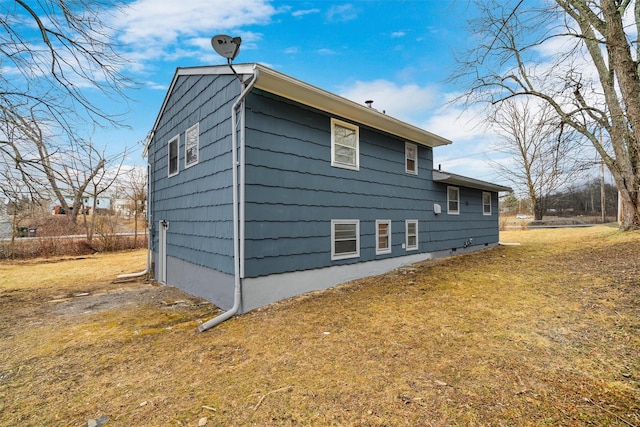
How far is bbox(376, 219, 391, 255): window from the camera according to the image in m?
7.35

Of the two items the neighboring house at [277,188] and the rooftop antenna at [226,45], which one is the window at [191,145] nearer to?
the neighboring house at [277,188]

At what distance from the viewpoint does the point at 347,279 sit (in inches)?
256

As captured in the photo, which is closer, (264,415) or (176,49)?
(264,415)

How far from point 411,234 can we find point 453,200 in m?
2.94

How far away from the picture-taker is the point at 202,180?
20.2ft

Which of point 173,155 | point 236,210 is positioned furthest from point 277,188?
point 173,155

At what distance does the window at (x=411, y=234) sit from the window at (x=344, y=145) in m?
2.75

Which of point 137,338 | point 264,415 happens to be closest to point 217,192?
point 137,338

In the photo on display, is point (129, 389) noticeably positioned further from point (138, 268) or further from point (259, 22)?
point (138, 268)

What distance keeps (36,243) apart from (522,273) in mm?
17826

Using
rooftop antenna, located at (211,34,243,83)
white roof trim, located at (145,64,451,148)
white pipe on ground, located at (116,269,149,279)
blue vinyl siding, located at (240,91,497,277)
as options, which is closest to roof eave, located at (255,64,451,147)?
white roof trim, located at (145,64,451,148)

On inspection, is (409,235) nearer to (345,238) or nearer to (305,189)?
(345,238)

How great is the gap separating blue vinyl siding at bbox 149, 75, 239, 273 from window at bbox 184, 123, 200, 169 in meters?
0.14

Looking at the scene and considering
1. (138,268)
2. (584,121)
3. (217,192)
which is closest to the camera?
(217,192)
